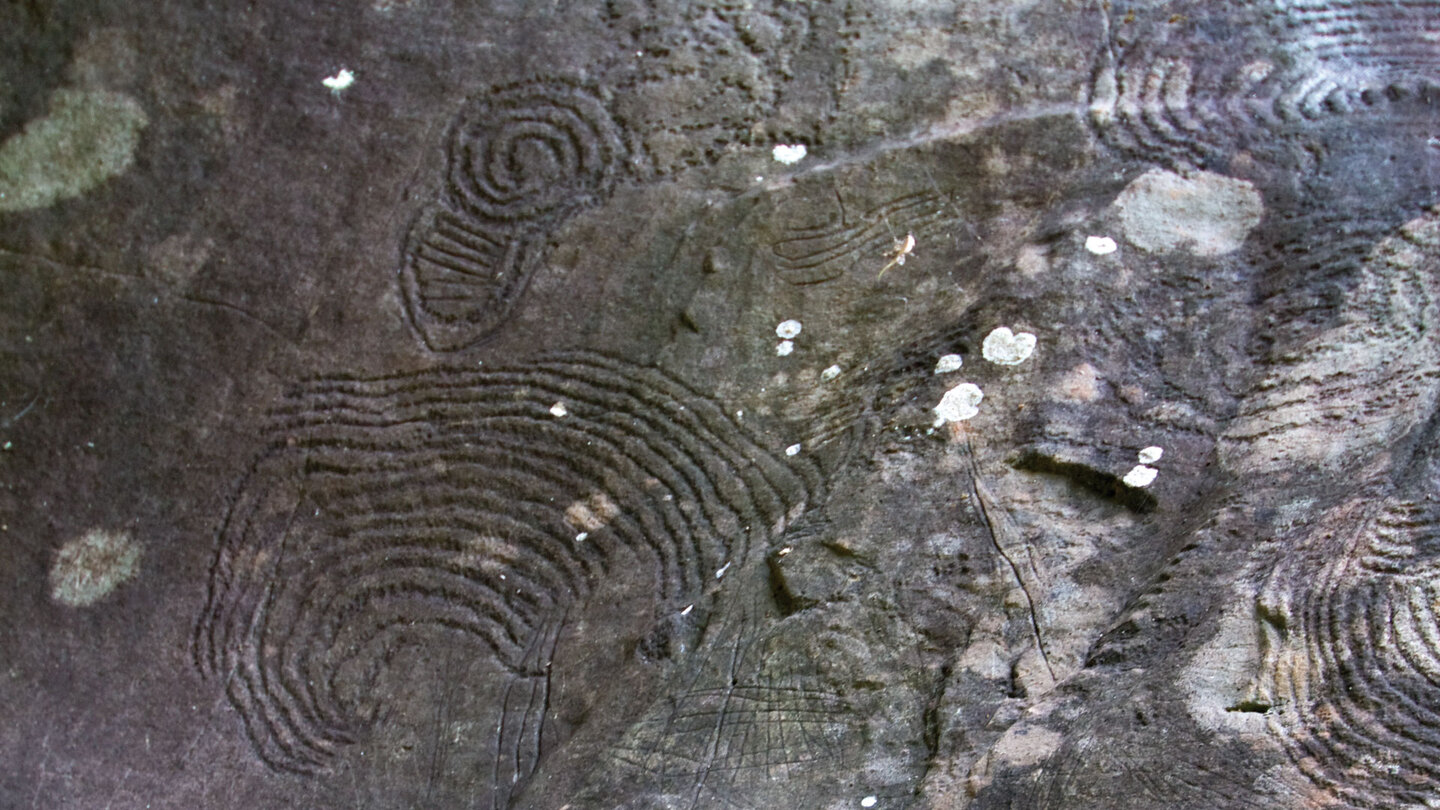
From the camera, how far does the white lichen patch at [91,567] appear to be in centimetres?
213

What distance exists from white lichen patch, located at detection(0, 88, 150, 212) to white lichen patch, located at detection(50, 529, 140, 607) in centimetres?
69

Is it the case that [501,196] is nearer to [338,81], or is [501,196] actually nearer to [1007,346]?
[338,81]

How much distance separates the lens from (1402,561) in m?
2.25

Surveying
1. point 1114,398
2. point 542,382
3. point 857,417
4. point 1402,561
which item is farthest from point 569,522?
point 1402,561

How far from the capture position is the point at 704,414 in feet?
7.67

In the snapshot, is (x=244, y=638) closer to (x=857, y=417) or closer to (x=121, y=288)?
(x=121, y=288)

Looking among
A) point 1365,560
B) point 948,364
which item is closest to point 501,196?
point 948,364

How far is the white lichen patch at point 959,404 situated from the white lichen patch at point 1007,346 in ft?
0.27

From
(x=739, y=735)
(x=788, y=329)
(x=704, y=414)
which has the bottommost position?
(x=739, y=735)

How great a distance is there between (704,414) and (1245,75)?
155 centimetres

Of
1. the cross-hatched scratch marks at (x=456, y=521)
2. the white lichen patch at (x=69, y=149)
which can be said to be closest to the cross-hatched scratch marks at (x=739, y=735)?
the cross-hatched scratch marks at (x=456, y=521)

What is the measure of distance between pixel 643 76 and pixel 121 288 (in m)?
1.19

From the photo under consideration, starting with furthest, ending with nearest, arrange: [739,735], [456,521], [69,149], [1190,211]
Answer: [1190,211]
[456,521]
[739,735]
[69,149]

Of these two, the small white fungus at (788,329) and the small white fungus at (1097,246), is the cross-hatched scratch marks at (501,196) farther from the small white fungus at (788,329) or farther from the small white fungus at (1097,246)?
the small white fungus at (1097,246)
